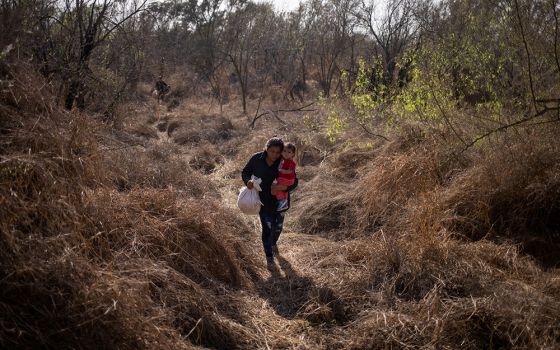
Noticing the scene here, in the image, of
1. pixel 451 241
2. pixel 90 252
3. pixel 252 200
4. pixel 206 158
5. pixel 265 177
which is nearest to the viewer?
pixel 90 252

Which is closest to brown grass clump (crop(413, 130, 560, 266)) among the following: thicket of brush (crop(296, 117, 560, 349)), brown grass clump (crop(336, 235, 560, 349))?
thicket of brush (crop(296, 117, 560, 349))

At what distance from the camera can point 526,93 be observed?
546 cm

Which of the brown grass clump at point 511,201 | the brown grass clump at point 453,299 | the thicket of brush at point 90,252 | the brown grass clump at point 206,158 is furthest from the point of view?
the brown grass clump at point 206,158

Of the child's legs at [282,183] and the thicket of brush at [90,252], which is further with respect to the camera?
the child's legs at [282,183]

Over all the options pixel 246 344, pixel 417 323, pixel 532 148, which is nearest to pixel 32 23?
pixel 246 344

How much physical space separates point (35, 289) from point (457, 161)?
4.93 m

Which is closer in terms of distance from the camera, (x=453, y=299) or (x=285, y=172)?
(x=453, y=299)

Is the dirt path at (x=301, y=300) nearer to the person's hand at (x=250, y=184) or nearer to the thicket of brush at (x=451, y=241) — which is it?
the thicket of brush at (x=451, y=241)

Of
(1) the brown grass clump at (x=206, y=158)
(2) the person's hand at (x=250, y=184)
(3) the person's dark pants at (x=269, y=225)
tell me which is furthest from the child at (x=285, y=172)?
(1) the brown grass clump at (x=206, y=158)

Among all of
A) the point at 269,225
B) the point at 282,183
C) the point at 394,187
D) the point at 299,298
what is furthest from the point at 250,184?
the point at 394,187

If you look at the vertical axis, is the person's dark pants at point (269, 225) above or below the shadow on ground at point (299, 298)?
above

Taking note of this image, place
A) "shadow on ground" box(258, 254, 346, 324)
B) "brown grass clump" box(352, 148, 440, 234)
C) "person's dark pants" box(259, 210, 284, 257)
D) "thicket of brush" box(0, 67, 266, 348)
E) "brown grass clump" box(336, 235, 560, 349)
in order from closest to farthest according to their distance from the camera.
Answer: "thicket of brush" box(0, 67, 266, 348) → "brown grass clump" box(336, 235, 560, 349) → "shadow on ground" box(258, 254, 346, 324) → "person's dark pants" box(259, 210, 284, 257) → "brown grass clump" box(352, 148, 440, 234)

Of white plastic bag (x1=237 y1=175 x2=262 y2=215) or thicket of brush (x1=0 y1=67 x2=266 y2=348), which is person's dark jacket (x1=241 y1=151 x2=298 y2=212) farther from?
thicket of brush (x1=0 y1=67 x2=266 y2=348)

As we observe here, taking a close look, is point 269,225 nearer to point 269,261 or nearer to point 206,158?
point 269,261
